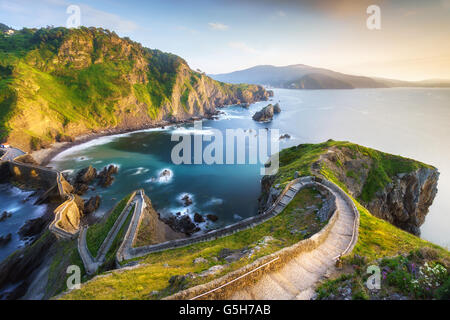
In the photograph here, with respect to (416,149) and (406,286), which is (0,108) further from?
(416,149)

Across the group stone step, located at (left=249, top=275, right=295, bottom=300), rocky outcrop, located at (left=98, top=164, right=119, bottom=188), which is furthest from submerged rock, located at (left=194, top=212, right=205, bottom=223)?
stone step, located at (left=249, top=275, right=295, bottom=300)

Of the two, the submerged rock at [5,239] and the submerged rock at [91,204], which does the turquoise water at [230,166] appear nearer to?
the submerged rock at [91,204]

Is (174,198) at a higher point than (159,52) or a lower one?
lower

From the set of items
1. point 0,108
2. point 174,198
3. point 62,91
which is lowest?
point 174,198

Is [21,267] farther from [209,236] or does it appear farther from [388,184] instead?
[388,184]

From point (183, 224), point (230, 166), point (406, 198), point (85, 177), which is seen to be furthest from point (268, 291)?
point (85, 177)

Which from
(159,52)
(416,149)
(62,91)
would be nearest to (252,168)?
(416,149)

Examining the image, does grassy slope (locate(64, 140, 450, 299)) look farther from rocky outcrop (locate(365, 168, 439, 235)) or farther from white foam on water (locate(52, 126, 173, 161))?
white foam on water (locate(52, 126, 173, 161))
